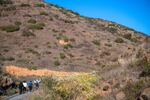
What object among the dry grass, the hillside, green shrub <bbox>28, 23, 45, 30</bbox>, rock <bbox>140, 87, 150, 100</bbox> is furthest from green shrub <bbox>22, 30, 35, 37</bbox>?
rock <bbox>140, 87, 150, 100</bbox>

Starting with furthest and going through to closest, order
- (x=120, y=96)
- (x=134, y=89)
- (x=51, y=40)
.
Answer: (x=51, y=40) < (x=120, y=96) < (x=134, y=89)

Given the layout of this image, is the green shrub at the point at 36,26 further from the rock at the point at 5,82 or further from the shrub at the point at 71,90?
the shrub at the point at 71,90

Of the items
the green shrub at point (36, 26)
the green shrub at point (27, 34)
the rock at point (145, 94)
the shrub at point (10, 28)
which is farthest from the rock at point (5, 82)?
the green shrub at point (36, 26)

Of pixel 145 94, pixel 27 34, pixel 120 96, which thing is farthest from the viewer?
pixel 27 34

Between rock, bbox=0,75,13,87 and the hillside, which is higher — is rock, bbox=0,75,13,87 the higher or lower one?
the lower one

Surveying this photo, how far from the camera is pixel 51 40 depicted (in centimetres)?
5700

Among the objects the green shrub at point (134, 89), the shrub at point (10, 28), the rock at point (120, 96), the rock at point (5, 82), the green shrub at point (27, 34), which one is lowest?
the rock at point (5, 82)

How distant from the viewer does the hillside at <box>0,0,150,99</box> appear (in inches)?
1853

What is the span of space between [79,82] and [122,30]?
216 ft

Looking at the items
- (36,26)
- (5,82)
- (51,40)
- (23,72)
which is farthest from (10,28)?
(5,82)

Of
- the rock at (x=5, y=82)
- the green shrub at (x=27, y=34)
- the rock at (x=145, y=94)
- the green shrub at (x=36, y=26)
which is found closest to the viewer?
the rock at (x=145, y=94)

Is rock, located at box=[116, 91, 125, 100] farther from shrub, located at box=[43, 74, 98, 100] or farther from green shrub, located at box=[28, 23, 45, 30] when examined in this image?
green shrub, located at box=[28, 23, 45, 30]

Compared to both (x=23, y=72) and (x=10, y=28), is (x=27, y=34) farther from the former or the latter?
(x=23, y=72)

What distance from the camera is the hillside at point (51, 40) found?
47.1 metres
